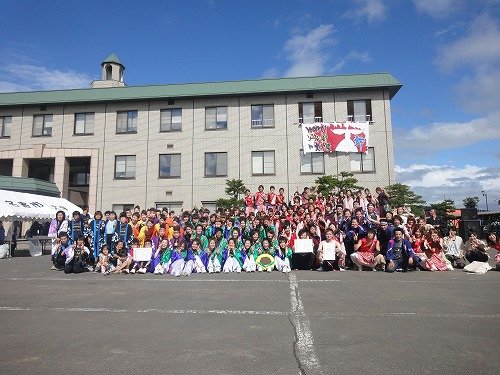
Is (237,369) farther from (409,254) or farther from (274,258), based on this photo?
(409,254)

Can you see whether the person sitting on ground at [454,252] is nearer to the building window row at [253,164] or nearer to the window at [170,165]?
the building window row at [253,164]

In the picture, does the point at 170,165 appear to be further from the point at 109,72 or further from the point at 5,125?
the point at 109,72

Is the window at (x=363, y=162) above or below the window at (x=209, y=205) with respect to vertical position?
above

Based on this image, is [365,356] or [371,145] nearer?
[365,356]

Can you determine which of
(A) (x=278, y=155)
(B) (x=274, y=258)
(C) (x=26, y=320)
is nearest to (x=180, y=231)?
(B) (x=274, y=258)

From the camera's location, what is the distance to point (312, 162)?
2561 cm

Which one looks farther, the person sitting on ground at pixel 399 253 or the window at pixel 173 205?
the window at pixel 173 205

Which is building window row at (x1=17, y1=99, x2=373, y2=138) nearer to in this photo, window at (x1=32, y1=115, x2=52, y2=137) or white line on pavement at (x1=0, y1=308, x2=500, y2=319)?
window at (x1=32, y1=115, x2=52, y2=137)

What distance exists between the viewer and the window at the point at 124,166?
2720 centimetres

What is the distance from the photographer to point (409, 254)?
34.0 ft

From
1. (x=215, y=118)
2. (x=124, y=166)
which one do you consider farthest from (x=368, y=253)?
(x=124, y=166)

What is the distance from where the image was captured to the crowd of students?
10484 millimetres

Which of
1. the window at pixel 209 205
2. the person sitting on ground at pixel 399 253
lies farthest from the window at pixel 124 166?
the person sitting on ground at pixel 399 253

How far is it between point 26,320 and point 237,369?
3.68 m
